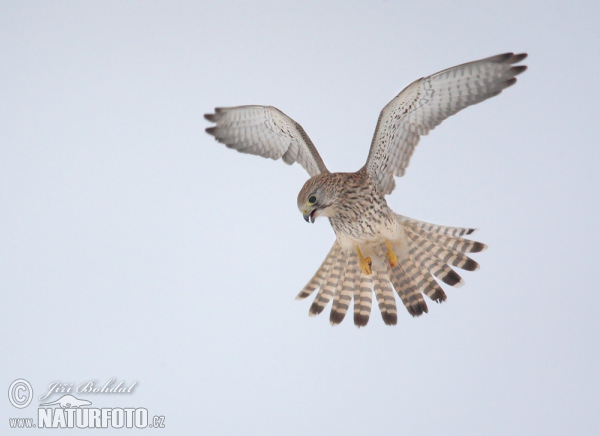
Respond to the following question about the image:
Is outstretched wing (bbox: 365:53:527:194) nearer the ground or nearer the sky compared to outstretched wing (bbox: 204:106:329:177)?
nearer the ground

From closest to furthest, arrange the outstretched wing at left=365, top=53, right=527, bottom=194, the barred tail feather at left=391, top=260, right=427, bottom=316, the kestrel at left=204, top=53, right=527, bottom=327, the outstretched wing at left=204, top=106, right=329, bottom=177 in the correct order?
the outstretched wing at left=365, top=53, right=527, bottom=194
the kestrel at left=204, top=53, right=527, bottom=327
the barred tail feather at left=391, top=260, right=427, bottom=316
the outstretched wing at left=204, top=106, right=329, bottom=177

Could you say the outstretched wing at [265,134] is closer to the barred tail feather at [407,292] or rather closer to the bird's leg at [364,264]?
the bird's leg at [364,264]

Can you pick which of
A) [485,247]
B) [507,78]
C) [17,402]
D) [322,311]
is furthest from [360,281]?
[17,402]

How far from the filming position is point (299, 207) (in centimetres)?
656

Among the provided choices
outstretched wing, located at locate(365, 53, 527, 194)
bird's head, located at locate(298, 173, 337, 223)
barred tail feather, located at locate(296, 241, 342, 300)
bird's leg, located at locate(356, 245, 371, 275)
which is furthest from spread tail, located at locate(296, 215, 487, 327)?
bird's head, located at locate(298, 173, 337, 223)

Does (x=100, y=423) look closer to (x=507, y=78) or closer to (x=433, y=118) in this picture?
(x=433, y=118)

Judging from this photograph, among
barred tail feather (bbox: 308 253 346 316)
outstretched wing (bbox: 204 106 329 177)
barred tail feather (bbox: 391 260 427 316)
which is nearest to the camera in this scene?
barred tail feather (bbox: 391 260 427 316)

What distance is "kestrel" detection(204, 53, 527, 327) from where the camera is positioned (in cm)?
651

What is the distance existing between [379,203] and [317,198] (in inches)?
25.2

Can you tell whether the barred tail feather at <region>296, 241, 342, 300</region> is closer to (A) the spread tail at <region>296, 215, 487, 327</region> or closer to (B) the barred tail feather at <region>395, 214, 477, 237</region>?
(A) the spread tail at <region>296, 215, 487, 327</region>

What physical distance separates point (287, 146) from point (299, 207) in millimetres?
1091

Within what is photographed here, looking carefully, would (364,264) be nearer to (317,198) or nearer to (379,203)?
(379,203)

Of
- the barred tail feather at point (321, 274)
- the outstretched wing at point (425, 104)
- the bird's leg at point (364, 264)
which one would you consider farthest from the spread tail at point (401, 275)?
the outstretched wing at point (425, 104)

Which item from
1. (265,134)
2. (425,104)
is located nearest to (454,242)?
(425,104)
